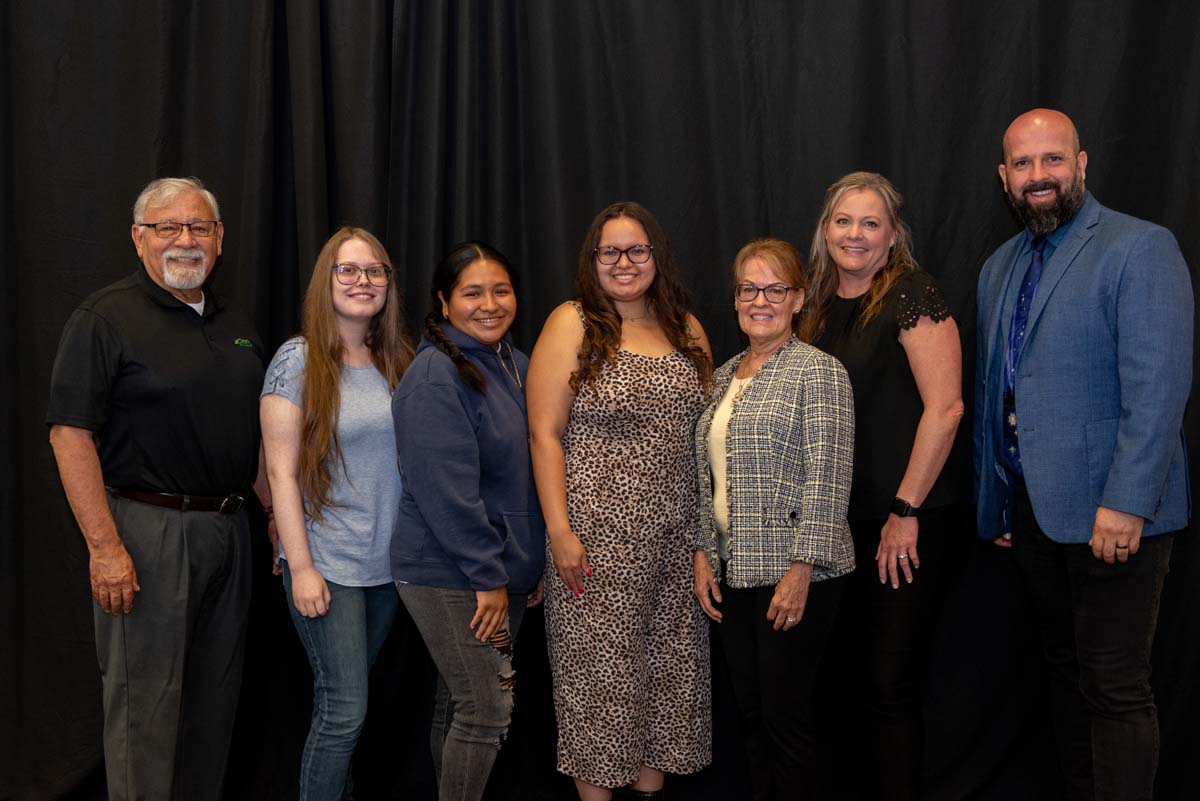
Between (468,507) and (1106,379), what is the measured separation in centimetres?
154

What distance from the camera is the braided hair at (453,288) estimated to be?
90.4 inches

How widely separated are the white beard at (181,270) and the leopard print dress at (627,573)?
1026mm

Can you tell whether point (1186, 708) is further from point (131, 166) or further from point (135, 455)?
point (131, 166)

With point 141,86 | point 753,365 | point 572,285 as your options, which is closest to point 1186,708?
point 753,365

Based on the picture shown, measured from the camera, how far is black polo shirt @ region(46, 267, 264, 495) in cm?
226

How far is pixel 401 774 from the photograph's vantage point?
9.98 feet

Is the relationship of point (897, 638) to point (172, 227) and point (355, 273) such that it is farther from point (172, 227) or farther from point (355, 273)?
point (172, 227)

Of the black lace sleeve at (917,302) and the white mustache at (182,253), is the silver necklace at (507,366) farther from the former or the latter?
the black lace sleeve at (917,302)

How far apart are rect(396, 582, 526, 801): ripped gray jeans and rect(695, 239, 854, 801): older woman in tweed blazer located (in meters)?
0.57

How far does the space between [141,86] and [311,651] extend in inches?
75.8

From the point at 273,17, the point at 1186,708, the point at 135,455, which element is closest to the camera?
the point at 135,455

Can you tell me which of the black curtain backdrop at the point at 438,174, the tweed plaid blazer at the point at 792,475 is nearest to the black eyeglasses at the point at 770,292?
the tweed plaid blazer at the point at 792,475

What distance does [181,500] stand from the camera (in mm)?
2348

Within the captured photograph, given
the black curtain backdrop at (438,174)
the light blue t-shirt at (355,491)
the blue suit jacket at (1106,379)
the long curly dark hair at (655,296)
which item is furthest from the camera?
the black curtain backdrop at (438,174)
